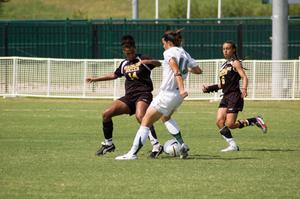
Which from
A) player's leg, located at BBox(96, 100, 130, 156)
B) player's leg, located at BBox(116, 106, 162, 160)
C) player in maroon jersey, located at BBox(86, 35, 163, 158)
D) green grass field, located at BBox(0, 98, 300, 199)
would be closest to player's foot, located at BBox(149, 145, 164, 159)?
green grass field, located at BBox(0, 98, 300, 199)

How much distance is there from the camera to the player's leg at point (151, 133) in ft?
47.1

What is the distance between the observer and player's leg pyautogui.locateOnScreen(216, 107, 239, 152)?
51.0ft

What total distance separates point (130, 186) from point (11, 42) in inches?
1111

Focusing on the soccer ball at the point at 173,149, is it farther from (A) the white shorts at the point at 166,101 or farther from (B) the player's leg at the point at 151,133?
(A) the white shorts at the point at 166,101

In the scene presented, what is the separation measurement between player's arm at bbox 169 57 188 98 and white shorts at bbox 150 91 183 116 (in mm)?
378

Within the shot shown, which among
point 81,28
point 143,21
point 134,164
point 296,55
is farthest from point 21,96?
point 134,164

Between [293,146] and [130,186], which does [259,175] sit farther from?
[293,146]

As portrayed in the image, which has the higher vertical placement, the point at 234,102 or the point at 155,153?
the point at 234,102

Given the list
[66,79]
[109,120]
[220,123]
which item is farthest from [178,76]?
[66,79]

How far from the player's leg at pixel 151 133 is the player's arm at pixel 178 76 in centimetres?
155

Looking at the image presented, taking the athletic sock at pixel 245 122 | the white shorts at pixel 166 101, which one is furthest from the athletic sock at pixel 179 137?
the athletic sock at pixel 245 122

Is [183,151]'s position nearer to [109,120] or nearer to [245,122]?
[109,120]

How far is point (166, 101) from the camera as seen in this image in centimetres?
1344

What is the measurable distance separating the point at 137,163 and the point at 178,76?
4.69 feet
